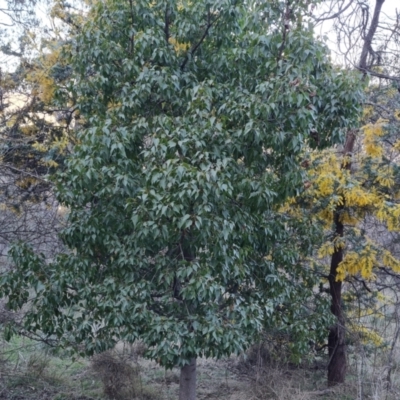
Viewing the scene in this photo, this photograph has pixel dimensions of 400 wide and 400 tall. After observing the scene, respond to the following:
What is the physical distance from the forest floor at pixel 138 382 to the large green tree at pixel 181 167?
2643 millimetres

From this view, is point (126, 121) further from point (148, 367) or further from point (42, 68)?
point (148, 367)

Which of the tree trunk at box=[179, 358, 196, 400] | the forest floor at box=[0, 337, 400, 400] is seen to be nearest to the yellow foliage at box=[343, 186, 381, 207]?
the forest floor at box=[0, 337, 400, 400]

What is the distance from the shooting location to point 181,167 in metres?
5.18

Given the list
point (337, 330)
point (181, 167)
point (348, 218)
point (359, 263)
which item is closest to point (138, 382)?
point (337, 330)

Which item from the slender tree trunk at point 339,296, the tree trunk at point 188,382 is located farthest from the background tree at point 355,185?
the tree trunk at point 188,382

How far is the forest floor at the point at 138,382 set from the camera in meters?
8.74

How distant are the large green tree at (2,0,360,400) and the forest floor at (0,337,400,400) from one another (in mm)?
2643

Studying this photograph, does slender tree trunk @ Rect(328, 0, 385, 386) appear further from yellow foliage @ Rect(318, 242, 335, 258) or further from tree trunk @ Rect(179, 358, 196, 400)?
tree trunk @ Rect(179, 358, 196, 400)

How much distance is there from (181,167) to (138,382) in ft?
17.5

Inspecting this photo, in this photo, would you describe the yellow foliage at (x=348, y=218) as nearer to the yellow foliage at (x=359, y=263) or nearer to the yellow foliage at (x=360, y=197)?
the yellow foliage at (x=360, y=197)

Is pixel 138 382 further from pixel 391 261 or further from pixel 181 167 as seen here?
pixel 181 167

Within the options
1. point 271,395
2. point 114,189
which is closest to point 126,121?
point 114,189

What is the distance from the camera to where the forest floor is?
874 centimetres


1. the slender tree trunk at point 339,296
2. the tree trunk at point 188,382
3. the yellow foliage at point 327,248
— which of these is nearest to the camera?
the tree trunk at point 188,382
